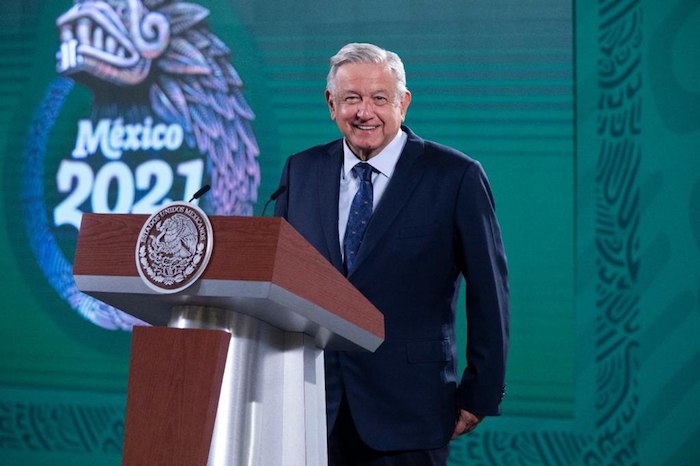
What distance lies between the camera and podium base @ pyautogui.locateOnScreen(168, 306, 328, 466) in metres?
1.30

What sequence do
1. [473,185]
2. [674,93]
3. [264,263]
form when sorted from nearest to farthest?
1. [264,263]
2. [473,185]
3. [674,93]

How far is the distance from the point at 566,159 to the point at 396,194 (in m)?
1.73

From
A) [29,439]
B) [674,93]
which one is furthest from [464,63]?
[29,439]

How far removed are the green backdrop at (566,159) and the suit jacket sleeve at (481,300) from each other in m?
1.59

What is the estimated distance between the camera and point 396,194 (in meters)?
1.98

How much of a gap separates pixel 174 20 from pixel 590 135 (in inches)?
69.6

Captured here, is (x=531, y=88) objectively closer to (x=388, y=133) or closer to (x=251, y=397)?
(x=388, y=133)

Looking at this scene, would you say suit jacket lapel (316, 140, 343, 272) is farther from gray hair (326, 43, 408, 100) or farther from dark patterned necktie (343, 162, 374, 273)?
gray hair (326, 43, 408, 100)

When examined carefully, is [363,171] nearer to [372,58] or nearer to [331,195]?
[331,195]

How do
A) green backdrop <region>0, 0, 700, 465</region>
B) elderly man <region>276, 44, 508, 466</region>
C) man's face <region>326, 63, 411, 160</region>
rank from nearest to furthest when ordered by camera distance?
1. elderly man <region>276, 44, 508, 466</region>
2. man's face <region>326, 63, 411, 160</region>
3. green backdrop <region>0, 0, 700, 465</region>

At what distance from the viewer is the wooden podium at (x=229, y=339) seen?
122 centimetres

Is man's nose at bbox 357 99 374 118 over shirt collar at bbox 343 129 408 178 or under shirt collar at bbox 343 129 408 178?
over

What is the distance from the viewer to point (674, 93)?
3.46m

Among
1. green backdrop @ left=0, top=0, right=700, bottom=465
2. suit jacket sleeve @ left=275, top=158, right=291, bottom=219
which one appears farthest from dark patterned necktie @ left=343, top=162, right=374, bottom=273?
green backdrop @ left=0, top=0, right=700, bottom=465
